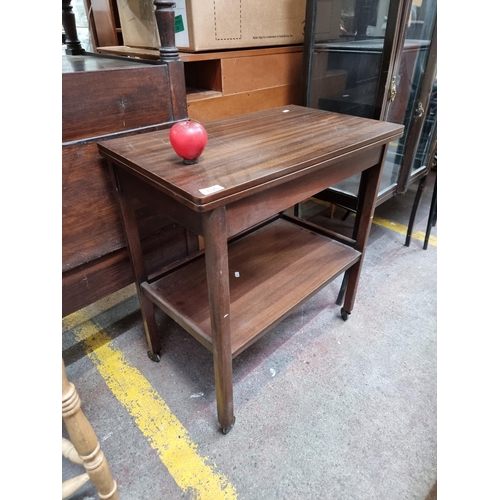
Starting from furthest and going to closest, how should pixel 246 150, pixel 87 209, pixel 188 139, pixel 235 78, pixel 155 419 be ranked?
pixel 235 78 → pixel 155 419 → pixel 87 209 → pixel 246 150 → pixel 188 139

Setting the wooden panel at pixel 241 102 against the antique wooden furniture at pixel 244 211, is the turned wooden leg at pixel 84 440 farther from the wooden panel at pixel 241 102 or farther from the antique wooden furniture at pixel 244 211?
the wooden panel at pixel 241 102

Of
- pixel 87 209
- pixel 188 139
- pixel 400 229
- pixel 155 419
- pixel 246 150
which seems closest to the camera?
pixel 188 139

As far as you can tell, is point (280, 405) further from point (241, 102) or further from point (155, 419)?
point (241, 102)

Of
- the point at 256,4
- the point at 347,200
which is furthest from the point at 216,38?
the point at 347,200

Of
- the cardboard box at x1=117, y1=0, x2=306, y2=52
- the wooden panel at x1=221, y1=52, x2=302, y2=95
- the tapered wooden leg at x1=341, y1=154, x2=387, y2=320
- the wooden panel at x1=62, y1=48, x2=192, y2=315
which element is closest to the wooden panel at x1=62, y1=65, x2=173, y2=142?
the wooden panel at x1=62, y1=48, x2=192, y2=315

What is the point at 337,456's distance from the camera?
1.10m

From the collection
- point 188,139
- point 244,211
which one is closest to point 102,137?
point 188,139

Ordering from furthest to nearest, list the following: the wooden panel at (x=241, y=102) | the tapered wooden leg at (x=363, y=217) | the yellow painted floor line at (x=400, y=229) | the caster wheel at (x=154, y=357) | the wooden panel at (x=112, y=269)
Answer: the yellow painted floor line at (x=400, y=229)
the wooden panel at (x=241, y=102)
the caster wheel at (x=154, y=357)
the tapered wooden leg at (x=363, y=217)
the wooden panel at (x=112, y=269)

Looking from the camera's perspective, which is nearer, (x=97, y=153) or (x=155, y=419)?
(x=97, y=153)

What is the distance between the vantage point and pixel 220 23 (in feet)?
4.71

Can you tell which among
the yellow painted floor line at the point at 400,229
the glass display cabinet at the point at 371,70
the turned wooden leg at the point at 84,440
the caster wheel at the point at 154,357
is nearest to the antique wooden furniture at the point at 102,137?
the caster wheel at the point at 154,357

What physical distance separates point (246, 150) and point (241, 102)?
863mm

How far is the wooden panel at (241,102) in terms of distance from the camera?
1.53m

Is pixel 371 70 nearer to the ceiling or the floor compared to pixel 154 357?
nearer to the ceiling
